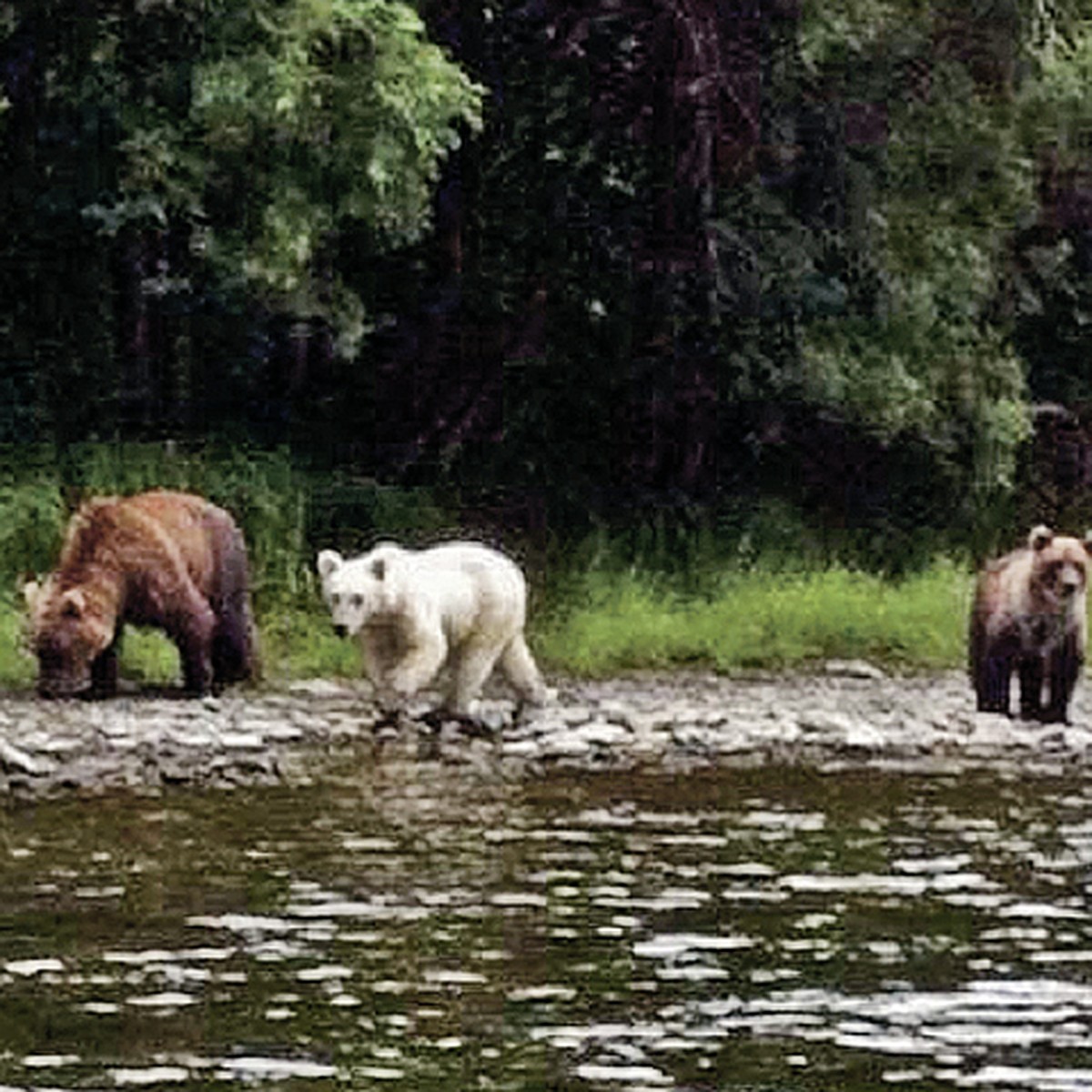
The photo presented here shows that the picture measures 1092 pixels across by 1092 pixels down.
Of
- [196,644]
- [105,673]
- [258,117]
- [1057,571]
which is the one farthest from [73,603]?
[1057,571]

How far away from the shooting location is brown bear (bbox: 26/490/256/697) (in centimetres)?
1823

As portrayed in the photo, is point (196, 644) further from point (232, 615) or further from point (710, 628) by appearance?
point (710, 628)

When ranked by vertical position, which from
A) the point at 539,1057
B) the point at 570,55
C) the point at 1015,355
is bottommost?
the point at 539,1057

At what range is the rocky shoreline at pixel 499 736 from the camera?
51.5 feet

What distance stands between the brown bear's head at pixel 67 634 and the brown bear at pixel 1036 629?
4659mm

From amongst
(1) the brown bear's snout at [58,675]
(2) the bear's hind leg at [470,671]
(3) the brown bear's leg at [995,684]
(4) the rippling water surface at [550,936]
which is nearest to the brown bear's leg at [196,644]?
(1) the brown bear's snout at [58,675]

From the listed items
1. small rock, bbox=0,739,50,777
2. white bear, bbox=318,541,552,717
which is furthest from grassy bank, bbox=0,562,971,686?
small rock, bbox=0,739,50,777

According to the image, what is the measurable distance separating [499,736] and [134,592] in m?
2.43

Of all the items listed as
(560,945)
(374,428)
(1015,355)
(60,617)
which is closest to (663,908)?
(560,945)

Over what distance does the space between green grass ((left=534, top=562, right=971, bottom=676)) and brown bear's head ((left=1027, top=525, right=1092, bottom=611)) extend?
2.94 meters

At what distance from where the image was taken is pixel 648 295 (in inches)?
966

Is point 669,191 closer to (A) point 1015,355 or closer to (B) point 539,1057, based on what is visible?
(A) point 1015,355

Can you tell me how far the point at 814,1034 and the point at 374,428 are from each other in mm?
16237

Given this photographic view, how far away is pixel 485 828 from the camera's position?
13852mm
